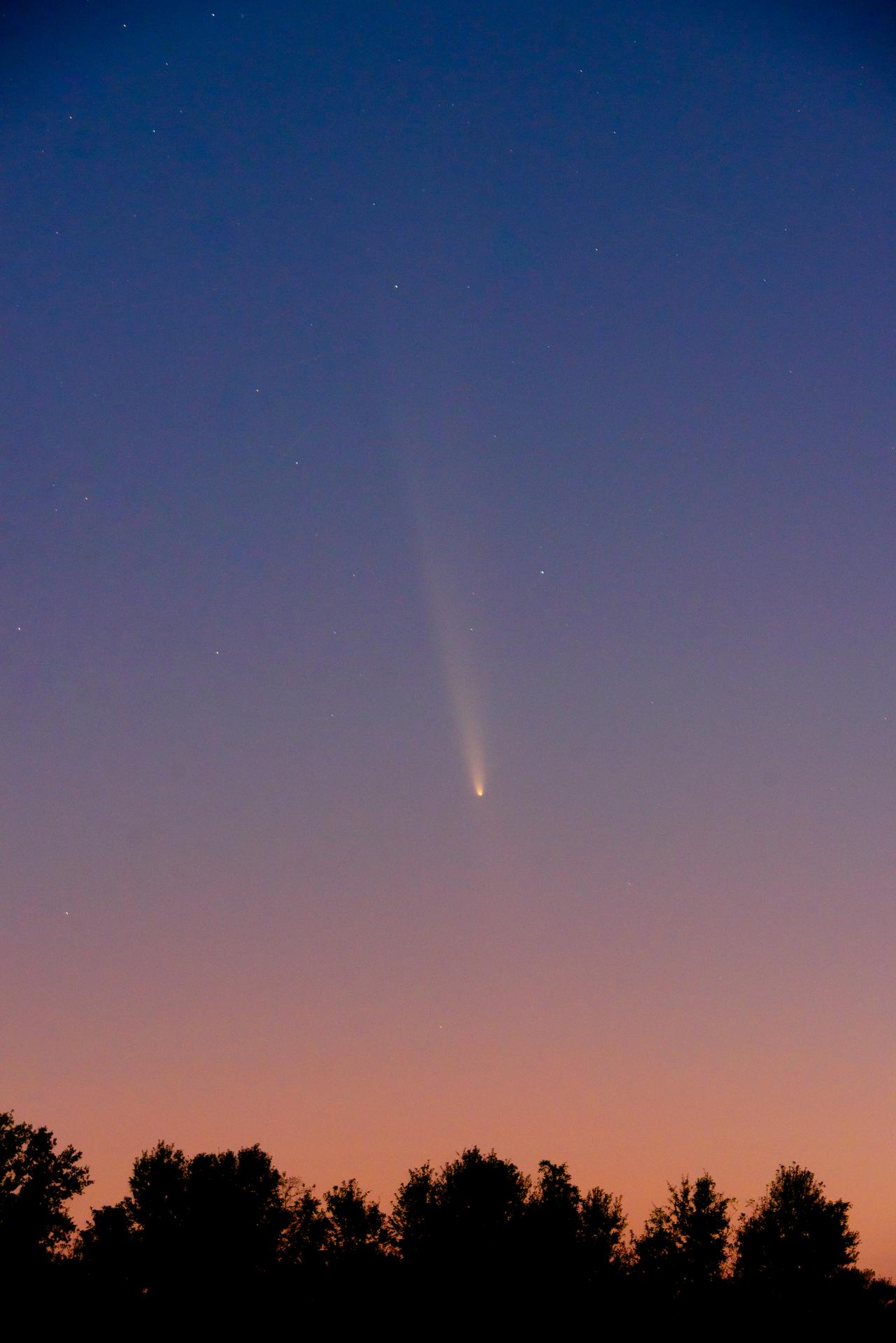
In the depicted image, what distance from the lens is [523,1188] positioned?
75312 millimetres

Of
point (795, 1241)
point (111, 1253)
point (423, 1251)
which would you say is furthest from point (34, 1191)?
point (795, 1241)

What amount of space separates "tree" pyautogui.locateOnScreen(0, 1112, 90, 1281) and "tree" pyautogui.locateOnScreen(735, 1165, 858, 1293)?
50926mm

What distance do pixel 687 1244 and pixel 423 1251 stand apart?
68.1 ft

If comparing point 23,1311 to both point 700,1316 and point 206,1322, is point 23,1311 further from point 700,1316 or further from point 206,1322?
point 700,1316

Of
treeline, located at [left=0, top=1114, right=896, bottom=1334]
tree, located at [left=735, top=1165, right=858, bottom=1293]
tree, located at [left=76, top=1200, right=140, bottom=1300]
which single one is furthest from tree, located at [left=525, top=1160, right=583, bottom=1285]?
tree, located at [left=76, top=1200, right=140, bottom=1300]

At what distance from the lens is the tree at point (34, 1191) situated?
67250mm

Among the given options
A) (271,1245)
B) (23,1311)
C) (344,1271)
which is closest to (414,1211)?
(344,1271)

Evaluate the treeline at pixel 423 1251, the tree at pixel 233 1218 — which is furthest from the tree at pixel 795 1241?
the tree at pixel 233 1218

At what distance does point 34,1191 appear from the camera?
229 feet

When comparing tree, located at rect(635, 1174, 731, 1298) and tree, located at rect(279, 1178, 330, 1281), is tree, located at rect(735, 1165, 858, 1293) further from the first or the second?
tree, located at rect(279, 1178, 330, 1281)

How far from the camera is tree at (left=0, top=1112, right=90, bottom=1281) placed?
6725cm

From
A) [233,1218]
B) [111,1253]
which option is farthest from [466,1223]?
[111,1253]

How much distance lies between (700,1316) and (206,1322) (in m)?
35.1

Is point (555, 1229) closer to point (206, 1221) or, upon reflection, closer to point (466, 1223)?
point (466, 1223)
